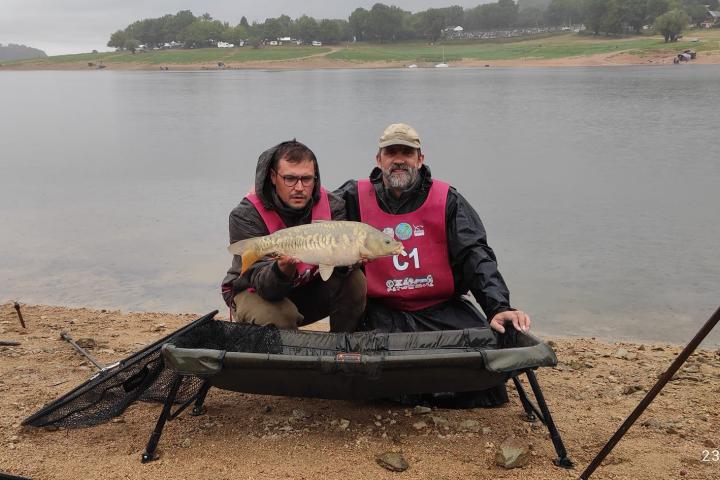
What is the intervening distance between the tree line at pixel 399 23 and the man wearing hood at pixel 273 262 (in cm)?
8196

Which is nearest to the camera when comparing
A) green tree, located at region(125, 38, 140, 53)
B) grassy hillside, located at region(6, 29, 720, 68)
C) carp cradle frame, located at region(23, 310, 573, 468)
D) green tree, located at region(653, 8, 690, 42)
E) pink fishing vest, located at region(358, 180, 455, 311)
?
carp cradle frame, located at region(23, 310, 573, 468)

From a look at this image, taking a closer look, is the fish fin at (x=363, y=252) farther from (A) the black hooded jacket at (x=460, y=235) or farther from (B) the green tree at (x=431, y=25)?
(B) the green tree at (x=431, y=25)

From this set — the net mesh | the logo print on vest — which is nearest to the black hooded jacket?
the logo print on vest

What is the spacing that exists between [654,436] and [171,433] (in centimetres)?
246

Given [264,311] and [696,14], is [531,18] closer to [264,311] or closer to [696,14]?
[696,14]

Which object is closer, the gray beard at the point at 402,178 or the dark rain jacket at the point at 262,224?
the dark rain jacket at the point at 262,224

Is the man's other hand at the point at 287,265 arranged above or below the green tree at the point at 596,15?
below

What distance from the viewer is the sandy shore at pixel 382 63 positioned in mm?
56500

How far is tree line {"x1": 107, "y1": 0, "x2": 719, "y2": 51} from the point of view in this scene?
265ft

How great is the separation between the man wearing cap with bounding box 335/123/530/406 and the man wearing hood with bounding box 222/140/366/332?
0.75ft

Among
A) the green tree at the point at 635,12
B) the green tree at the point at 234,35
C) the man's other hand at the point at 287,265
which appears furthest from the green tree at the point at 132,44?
the man's other hand at the point at 287,265

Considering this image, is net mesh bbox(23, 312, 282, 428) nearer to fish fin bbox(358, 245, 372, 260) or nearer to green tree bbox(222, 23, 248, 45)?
fish fin bbox(358, 245, 372, 260)

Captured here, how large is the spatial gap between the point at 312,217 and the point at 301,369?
105 cm

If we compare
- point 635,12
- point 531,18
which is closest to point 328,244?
point 635,12
